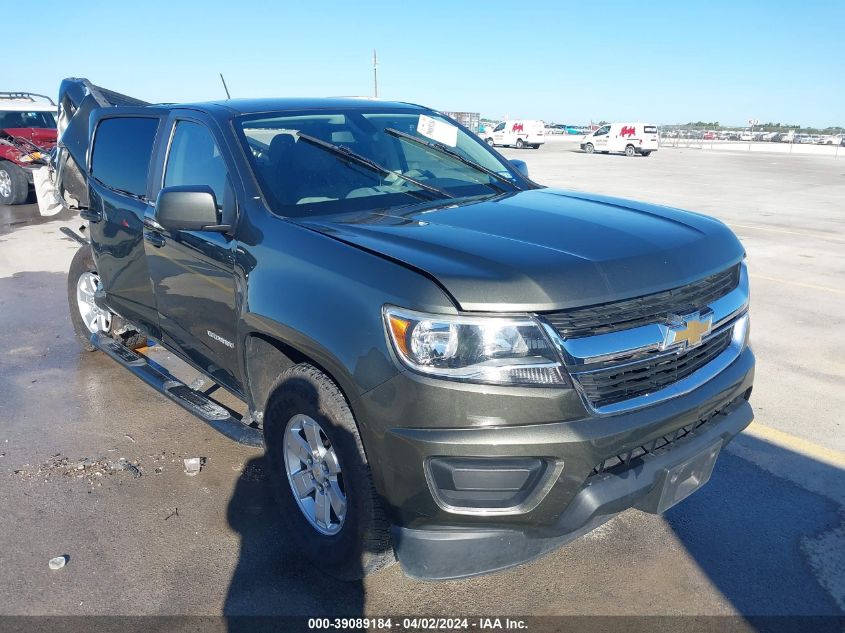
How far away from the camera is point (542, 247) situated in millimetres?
2574

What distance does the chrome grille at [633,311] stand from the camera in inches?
91.8

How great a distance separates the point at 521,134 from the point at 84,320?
40170mm

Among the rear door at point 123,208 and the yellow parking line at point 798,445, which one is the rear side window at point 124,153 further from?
the yellow parking line at point 798,445

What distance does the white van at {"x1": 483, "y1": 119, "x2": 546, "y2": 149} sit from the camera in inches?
1687

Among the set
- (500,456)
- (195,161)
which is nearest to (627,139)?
(195,161)

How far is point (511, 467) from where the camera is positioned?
2.29 metres

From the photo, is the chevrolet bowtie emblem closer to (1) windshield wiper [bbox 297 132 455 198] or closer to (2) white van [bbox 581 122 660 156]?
(1) windshield wiper [bbox 297 132 455 198]

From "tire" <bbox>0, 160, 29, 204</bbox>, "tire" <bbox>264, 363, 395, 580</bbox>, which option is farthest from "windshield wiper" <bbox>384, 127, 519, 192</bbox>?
"tire" <bbox>0, 160, 29, 204</bbox>

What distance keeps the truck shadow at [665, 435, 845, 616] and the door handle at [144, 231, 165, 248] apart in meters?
3.05

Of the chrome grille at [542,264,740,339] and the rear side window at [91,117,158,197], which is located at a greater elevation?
the rear side window at [91,117,158,197]

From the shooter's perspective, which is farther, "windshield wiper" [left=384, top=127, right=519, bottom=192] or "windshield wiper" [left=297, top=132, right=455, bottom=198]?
"windshield wiper" [left=384, top=127, right=519, bottom=192]

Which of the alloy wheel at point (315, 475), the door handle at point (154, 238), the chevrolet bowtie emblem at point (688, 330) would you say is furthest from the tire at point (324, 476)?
the door handle at point (154, 238)

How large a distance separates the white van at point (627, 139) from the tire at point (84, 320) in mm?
36708

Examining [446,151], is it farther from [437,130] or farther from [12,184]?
[12,184]
